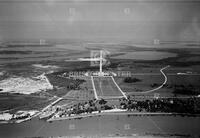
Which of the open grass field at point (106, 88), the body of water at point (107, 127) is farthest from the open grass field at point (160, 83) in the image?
the body of water at point (107, 127)

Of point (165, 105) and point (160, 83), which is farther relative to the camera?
point (160, 83)

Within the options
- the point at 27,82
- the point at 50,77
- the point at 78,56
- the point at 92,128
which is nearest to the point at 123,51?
the point at 78,56

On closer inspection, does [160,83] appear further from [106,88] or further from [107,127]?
[107,127]

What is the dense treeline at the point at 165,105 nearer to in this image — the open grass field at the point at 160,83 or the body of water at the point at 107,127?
the body of water at the point at 107,127

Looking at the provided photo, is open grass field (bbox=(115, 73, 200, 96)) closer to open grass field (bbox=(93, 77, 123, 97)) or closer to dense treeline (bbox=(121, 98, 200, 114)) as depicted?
open grass field (bbox=(93, 77, 123, 97))

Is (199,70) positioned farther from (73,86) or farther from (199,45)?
(73,86)

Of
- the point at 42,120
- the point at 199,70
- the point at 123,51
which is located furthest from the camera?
the point at 123,51

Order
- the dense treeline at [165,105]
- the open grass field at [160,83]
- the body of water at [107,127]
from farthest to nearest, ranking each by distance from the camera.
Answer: the open grass field at [160,83], the dense treeline at [165,105], the body of water at [107,127]

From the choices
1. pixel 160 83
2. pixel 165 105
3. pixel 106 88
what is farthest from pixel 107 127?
pixel 160 83
